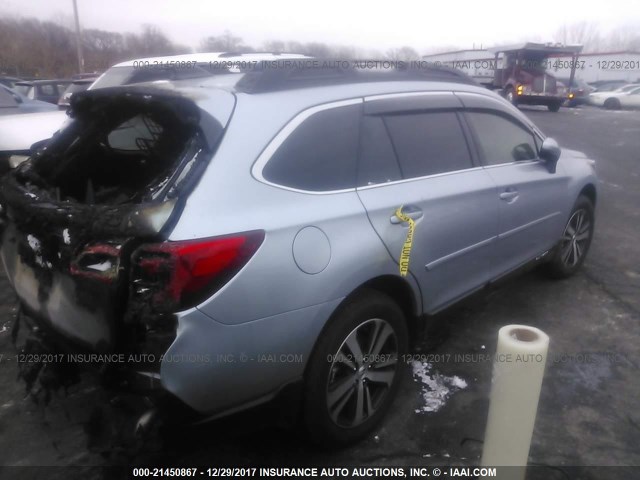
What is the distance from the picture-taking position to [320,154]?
240cm

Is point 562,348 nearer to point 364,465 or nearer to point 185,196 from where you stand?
point 364,465

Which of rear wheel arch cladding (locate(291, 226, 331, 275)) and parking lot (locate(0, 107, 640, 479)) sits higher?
rear wheel arch cladding (locate(291, 226, 331, 275))

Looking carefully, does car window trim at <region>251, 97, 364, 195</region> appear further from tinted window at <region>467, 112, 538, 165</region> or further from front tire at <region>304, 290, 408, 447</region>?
tinted window at <region>467, 112, 538, 165</region>

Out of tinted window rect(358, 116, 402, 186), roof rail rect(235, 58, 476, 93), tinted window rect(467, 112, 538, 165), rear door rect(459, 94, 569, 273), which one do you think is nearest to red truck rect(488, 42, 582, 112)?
rear door rect(459, 94, 569, 273)

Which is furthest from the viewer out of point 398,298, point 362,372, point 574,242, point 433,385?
point 574,242

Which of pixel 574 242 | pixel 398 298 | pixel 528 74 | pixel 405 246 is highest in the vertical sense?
pixel 405 246

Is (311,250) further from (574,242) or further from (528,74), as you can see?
(528,74)

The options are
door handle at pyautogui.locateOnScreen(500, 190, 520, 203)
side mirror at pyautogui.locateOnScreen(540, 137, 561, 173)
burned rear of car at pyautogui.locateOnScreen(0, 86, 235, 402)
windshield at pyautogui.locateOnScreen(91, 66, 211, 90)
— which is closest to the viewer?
burned rear of car at pyautogui.locateOnScreen(0, 86, 235, 402)

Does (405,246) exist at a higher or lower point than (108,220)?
lower

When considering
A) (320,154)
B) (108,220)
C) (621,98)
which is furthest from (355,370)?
(621,98)

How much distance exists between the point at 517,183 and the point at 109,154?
2.52m

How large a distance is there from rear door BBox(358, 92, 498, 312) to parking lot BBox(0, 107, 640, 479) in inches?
11.1

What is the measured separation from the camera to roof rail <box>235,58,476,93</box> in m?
2.38

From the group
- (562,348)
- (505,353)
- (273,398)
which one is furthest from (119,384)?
(562,348)
